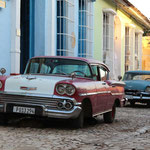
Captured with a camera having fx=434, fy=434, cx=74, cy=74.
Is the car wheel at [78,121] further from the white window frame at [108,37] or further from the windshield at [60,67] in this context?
the white window frame at [108,37]

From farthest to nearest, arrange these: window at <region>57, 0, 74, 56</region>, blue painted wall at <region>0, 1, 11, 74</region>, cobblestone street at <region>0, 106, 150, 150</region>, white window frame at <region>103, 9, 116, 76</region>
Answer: white window frame at <region>103, 9, 116, 76</region> → window at <region>57, 0, 74, 56</region> → blue painted wall at <region>0, 1, 11, 74</region> → cobblestone street at <region>0, 106, 150, 150</region>

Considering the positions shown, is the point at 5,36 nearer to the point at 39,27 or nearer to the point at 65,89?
the point at 39,27

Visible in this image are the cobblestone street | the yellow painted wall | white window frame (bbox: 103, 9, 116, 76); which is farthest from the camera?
the yellow painted wall

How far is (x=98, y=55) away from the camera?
896 inches

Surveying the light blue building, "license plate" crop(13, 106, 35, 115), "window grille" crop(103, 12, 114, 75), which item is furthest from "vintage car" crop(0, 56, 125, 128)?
"window grille" crop(103, 12, 114, 75)

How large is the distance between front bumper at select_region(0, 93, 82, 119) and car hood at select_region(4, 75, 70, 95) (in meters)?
0.09

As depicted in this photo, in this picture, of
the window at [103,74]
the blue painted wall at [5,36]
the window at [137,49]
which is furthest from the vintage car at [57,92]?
the window at [137,49]

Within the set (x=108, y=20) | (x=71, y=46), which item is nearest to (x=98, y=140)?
(x=71, y=46)

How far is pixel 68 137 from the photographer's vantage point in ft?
22.2

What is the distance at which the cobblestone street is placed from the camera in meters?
5.91

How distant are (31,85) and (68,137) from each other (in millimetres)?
1318

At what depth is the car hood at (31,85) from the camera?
7.48 meters

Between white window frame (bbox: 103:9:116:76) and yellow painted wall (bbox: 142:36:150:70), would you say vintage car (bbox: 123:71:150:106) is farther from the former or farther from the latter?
yellow painted wall (bbox: 142:36:150:70)

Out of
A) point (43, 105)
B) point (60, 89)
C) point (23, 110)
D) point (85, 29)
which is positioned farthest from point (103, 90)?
point (85, 29)
